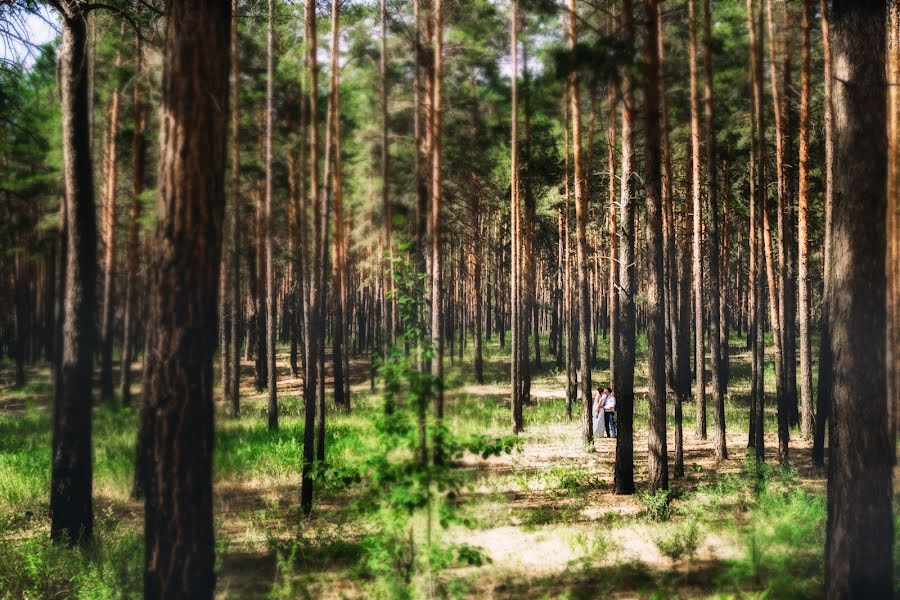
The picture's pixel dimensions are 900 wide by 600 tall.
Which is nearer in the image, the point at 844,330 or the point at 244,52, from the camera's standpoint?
the point at 844,330

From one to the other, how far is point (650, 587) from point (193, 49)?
6.77m

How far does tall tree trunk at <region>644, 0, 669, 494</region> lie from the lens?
8797mm

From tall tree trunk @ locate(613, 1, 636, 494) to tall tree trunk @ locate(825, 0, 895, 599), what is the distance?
4.11 metres

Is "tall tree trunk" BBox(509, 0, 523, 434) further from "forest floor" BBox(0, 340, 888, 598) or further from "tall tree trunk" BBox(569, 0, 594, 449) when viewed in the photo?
"forest floor" BBox(0, 340, 888, 598)

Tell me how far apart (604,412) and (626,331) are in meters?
6.51

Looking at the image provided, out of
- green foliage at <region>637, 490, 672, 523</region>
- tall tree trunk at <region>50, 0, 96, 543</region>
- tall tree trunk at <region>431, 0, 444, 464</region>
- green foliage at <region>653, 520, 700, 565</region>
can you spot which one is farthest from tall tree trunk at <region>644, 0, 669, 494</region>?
tall tree trunk at <region>50, 0, 96, 543</region>

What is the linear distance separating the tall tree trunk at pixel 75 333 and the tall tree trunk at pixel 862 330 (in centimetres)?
865

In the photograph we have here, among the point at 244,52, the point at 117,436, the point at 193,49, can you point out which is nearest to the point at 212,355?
the point at 193,49

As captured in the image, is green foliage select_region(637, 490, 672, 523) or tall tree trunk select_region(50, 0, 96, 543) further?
green foliage select_region(637, 490, 672, 523)

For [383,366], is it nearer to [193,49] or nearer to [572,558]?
[193,49]

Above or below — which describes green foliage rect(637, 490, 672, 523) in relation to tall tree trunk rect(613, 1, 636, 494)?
below

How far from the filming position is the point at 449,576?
6.80 m

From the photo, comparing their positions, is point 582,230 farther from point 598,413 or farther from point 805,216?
point 598,413

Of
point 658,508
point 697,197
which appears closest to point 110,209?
point 658,508
